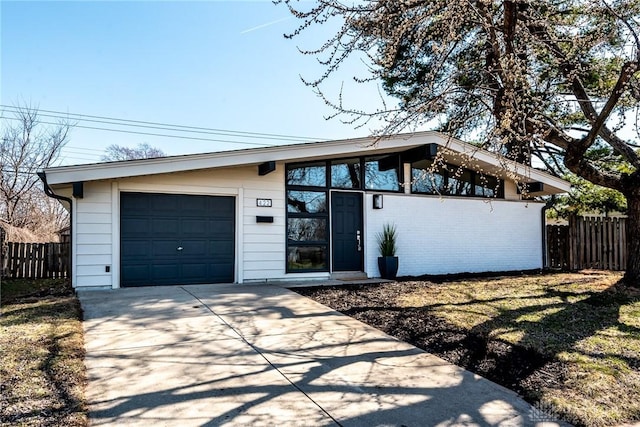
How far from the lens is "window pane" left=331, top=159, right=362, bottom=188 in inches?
362

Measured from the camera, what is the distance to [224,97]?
1625 centimetres

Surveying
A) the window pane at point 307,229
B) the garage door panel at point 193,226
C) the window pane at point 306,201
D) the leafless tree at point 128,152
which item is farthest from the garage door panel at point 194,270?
the leafless tree at point 128,152

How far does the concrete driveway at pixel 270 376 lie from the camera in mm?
2693

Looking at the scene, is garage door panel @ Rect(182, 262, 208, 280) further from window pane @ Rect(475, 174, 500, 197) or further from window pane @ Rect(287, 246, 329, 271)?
window pane @ Rect(475, 174, 500, 197)

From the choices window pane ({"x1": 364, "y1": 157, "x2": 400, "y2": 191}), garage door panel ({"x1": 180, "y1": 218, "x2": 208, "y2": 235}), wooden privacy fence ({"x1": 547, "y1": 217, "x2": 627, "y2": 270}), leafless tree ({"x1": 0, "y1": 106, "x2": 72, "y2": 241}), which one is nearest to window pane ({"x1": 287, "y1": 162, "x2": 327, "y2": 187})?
window pane ({"x1": 364, "y1": 157, "x2": 400, "y2": 191})

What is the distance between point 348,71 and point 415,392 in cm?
417

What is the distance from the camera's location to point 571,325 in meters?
4.98

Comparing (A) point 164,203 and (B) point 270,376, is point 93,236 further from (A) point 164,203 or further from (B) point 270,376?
(B) point 270,376

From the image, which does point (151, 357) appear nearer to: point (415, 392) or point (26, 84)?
point (415, 392)

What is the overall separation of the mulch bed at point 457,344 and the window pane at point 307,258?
1.88m

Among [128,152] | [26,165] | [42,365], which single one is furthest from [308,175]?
[128,152]

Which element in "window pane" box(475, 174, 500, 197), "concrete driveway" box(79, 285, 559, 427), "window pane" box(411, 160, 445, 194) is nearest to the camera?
"concrete driveway" box(79, 285, 559, 427)

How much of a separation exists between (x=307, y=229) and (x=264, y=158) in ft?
6.17

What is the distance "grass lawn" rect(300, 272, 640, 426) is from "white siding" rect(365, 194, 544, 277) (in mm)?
1787
